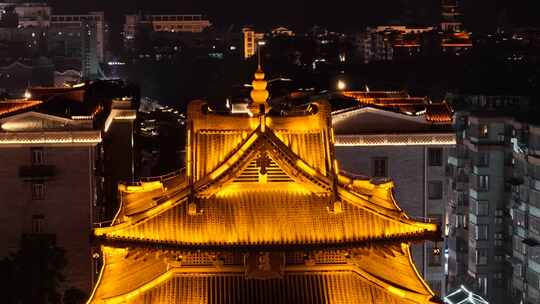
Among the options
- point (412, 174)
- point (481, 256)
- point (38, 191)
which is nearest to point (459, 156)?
point (481, 256)

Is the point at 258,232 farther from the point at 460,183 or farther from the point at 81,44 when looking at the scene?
the point at 81,44

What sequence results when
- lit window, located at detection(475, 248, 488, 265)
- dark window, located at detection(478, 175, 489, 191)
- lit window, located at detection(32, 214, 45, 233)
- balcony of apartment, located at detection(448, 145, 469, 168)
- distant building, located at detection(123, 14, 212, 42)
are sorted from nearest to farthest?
lit window, located at detection(32, 214, 45, 233)
dark window, located at detection(478, 175, 489, 191)
lit window, located at detection(475, 248, 488, 265)
balcony of apartment, located at detection(448, 145, 469, 168)
distant building, located at detection(123, 14, 212, 42)

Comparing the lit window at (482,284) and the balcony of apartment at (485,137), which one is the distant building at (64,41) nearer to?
the balcony of apartment at (485,137)

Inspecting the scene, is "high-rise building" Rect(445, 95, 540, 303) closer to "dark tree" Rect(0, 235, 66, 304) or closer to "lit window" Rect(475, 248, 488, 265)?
"lit window" Rect(475, 248, 488, 265)

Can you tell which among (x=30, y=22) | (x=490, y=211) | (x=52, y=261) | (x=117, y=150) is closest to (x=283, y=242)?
(x=52, y=261)

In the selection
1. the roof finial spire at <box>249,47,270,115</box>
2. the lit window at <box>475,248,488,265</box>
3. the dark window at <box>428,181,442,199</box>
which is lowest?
the lit window at <box>475,248,488,265</box>

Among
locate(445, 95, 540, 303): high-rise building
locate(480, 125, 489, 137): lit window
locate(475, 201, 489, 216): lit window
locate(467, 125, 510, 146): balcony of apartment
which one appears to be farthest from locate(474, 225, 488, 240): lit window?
locate(480, 125, 489, 137): lit window

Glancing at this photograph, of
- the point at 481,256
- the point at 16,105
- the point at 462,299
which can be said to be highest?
the point at 16,105

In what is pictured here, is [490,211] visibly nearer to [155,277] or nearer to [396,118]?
[396,118]

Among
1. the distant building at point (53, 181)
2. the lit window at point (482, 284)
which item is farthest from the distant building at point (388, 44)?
the distant building at point (53, 181)
